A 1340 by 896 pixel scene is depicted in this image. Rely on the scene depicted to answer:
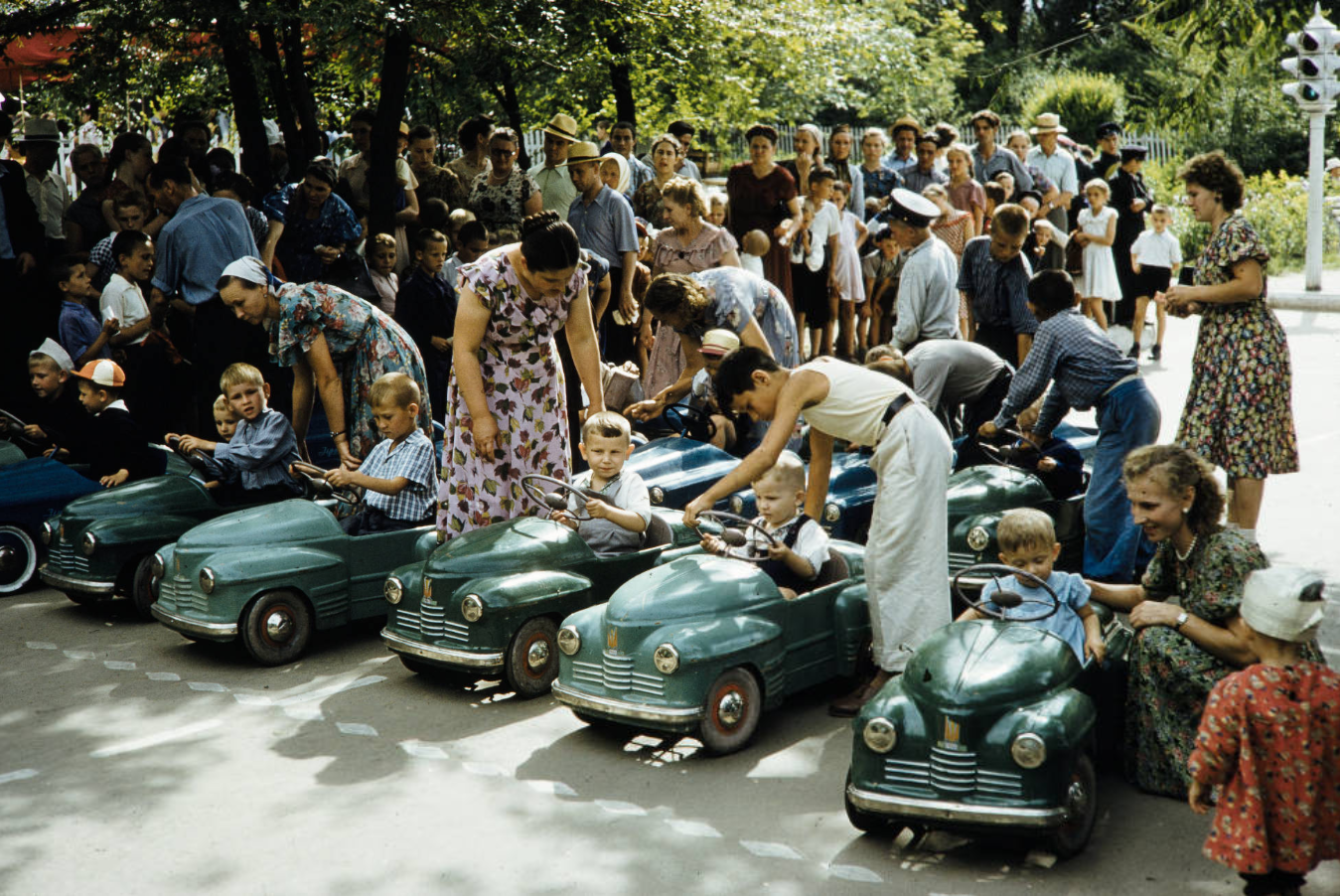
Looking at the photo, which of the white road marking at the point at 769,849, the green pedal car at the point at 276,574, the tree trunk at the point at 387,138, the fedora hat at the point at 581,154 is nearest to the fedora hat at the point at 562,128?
the fedora hat at the point at 581,154

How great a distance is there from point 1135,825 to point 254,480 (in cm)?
506

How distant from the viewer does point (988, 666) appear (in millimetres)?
4652

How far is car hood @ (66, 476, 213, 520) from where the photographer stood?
25.6ft

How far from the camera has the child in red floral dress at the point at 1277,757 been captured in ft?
12.9

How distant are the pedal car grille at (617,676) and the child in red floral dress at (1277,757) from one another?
6.79 feet

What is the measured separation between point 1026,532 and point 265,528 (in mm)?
3799

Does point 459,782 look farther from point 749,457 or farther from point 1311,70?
point 1311,70

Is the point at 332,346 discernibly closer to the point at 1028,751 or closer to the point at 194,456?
the point at 194,456

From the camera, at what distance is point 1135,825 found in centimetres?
479

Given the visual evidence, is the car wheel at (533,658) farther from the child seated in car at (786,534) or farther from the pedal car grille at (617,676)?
the child seated in car at (786,534)

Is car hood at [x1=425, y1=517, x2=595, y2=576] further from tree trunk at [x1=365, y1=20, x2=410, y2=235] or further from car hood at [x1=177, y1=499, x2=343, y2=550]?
tree trunk at [x1=365, y1=20, x2=410, y2=235]

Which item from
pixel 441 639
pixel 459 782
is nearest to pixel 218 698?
pixel 441 639

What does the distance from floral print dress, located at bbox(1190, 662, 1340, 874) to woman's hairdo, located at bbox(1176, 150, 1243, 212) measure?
3.36 m

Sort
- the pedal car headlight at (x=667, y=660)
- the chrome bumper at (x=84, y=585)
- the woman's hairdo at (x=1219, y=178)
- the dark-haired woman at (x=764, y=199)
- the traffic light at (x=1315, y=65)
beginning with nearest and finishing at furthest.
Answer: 1. the pedal car headlight at (x=667, y=660)
2. the woman's hairdo at (x=1219, y=178)
3. the chrome bumper at (x=84, y=585)
4. the dark-haired woman at (x=764, y=199)
5. the traffic light at (x=1315, y=65)
